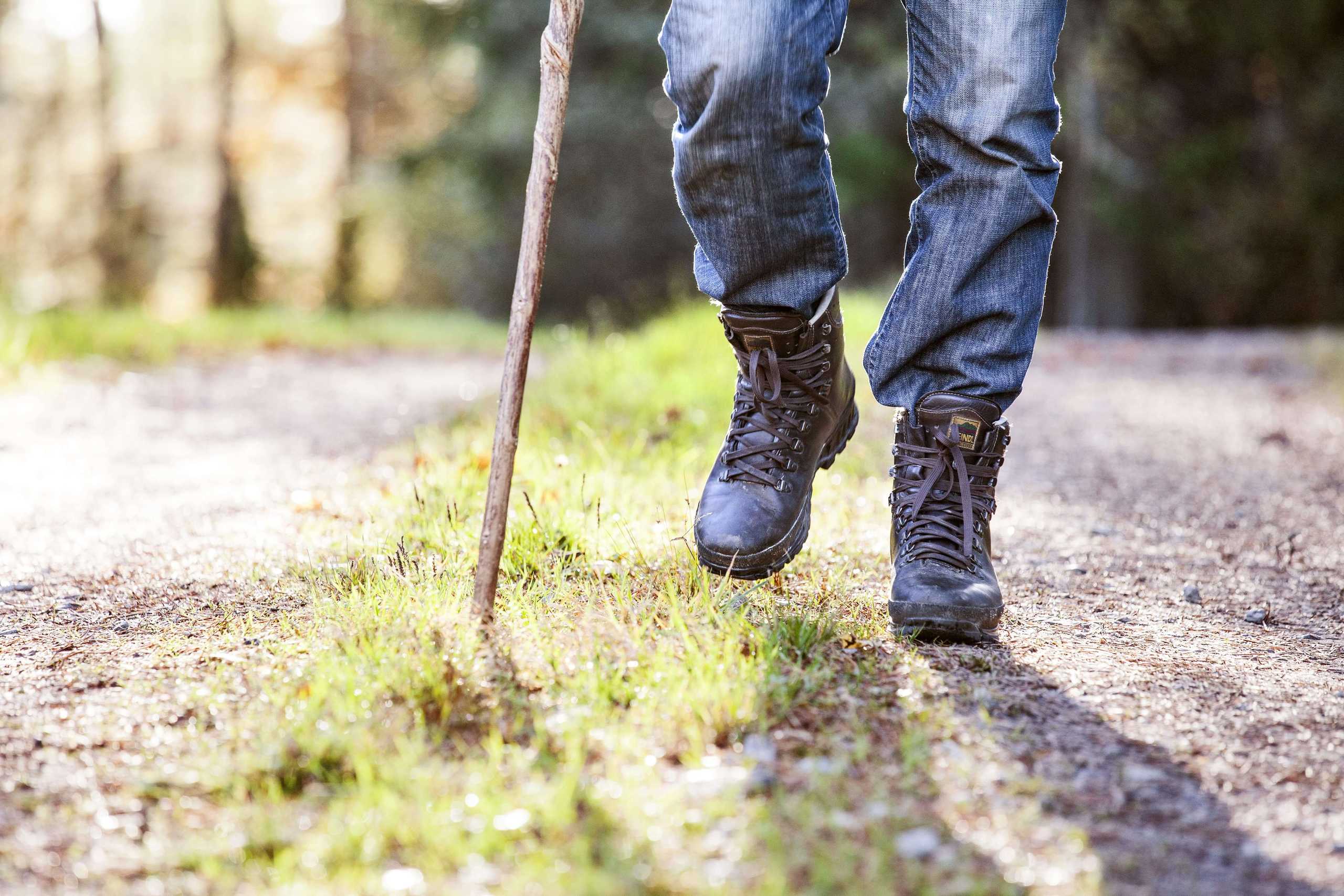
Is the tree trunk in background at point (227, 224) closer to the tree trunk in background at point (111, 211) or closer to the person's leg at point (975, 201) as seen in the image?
the tree trunk in background at point (111, 211)

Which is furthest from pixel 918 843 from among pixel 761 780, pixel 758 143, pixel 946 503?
pixel 758 143

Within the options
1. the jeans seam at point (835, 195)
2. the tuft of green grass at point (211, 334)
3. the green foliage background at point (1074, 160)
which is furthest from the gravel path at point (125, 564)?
the green foliage background at point (1074, 160)

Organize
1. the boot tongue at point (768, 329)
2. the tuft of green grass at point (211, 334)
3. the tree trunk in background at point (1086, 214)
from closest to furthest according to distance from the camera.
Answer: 1. the boot tongue at point (768, 329)
2. the tuft of green grass at point (211, 334)
3. the tree trunk in background at point (1086, 214)

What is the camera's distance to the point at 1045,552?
2229 mm

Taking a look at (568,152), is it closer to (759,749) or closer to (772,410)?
(772,410)

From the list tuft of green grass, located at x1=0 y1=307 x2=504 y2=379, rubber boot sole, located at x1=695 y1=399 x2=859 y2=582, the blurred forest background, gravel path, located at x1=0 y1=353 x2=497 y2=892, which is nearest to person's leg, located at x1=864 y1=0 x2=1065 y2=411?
rubber boot sole, located at x1=695 y1=399 x2=859 y2=582

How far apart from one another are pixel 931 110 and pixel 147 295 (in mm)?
10755

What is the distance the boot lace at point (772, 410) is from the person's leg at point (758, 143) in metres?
0.10

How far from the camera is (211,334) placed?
22.8 ft

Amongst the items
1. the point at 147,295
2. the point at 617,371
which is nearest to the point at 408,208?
the point at 147,295

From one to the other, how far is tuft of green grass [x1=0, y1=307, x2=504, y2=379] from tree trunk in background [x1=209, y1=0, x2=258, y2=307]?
0.50 metres

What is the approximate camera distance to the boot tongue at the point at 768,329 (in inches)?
70.5

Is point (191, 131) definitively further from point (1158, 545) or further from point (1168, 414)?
A: point (1158, 545)

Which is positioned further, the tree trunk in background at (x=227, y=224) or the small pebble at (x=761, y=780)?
the tree trunk in background at (x=227, y=224)
